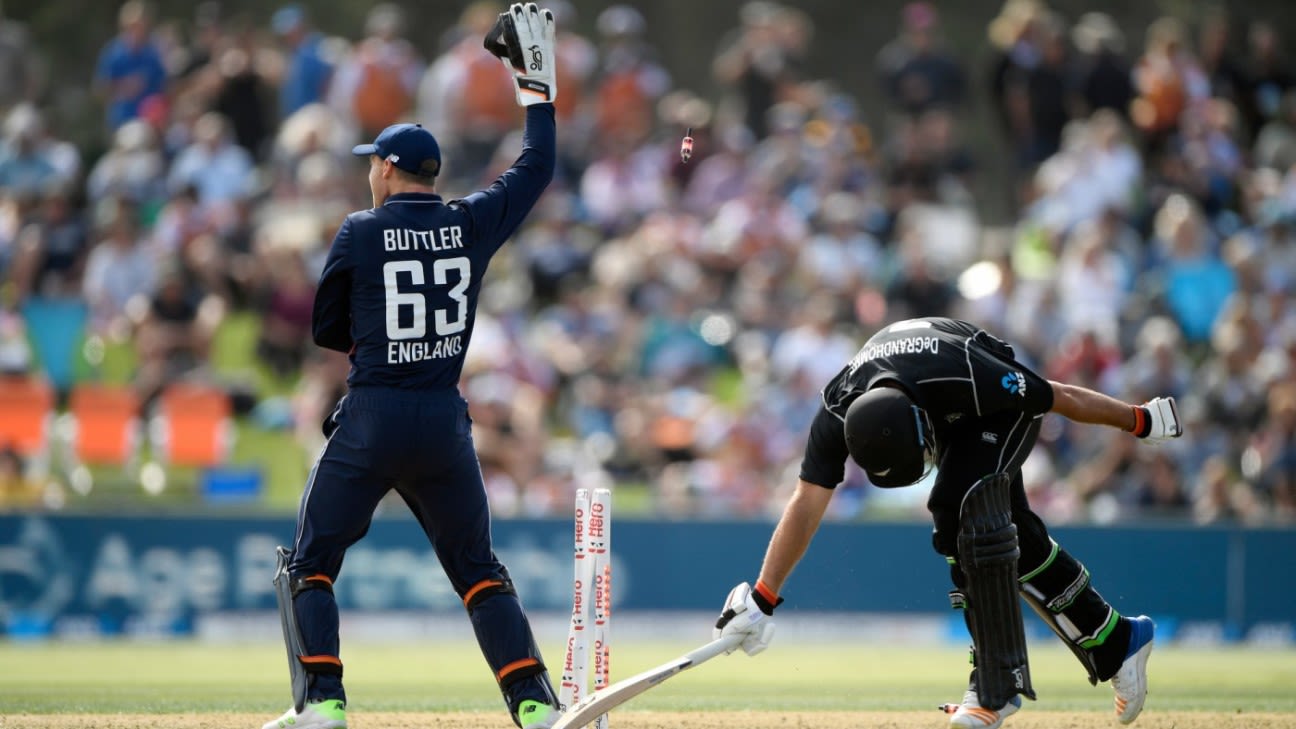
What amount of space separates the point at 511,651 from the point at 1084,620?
8.34 feet

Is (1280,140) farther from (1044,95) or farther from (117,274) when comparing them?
(117,274)

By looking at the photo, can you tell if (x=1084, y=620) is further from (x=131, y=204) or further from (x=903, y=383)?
(x=131, y=204)

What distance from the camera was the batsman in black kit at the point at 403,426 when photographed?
275 inches

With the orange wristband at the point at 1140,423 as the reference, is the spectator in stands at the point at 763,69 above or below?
above

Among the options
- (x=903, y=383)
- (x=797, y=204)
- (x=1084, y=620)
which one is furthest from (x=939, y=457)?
(x=797, y=204)

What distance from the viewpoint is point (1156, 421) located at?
7.47 metres

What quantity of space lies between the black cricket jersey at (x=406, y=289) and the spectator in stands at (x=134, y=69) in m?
12.7

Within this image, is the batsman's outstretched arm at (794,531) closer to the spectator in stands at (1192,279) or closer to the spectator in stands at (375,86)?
the spectator in stands at (1192,279)

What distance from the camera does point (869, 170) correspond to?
62.8 ft

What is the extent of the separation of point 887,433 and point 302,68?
13396mm

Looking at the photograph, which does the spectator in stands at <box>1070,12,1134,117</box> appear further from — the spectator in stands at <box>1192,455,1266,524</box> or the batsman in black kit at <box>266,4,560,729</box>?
the batsman in black kit at <box>266,4,560,729</box>

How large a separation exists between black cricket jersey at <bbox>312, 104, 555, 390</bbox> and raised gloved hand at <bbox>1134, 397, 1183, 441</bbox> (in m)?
2.83

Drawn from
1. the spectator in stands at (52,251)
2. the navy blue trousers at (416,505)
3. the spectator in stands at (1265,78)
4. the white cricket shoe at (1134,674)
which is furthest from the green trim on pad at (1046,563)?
the spectator in stands at (1265,78)

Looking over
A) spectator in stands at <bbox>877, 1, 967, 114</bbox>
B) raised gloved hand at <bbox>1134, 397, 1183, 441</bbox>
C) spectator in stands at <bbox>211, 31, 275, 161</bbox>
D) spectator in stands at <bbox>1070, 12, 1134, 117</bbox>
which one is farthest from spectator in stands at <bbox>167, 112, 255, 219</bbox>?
raised gloved hand at <bbox>1134, 397, 1183, 441</bbox>
